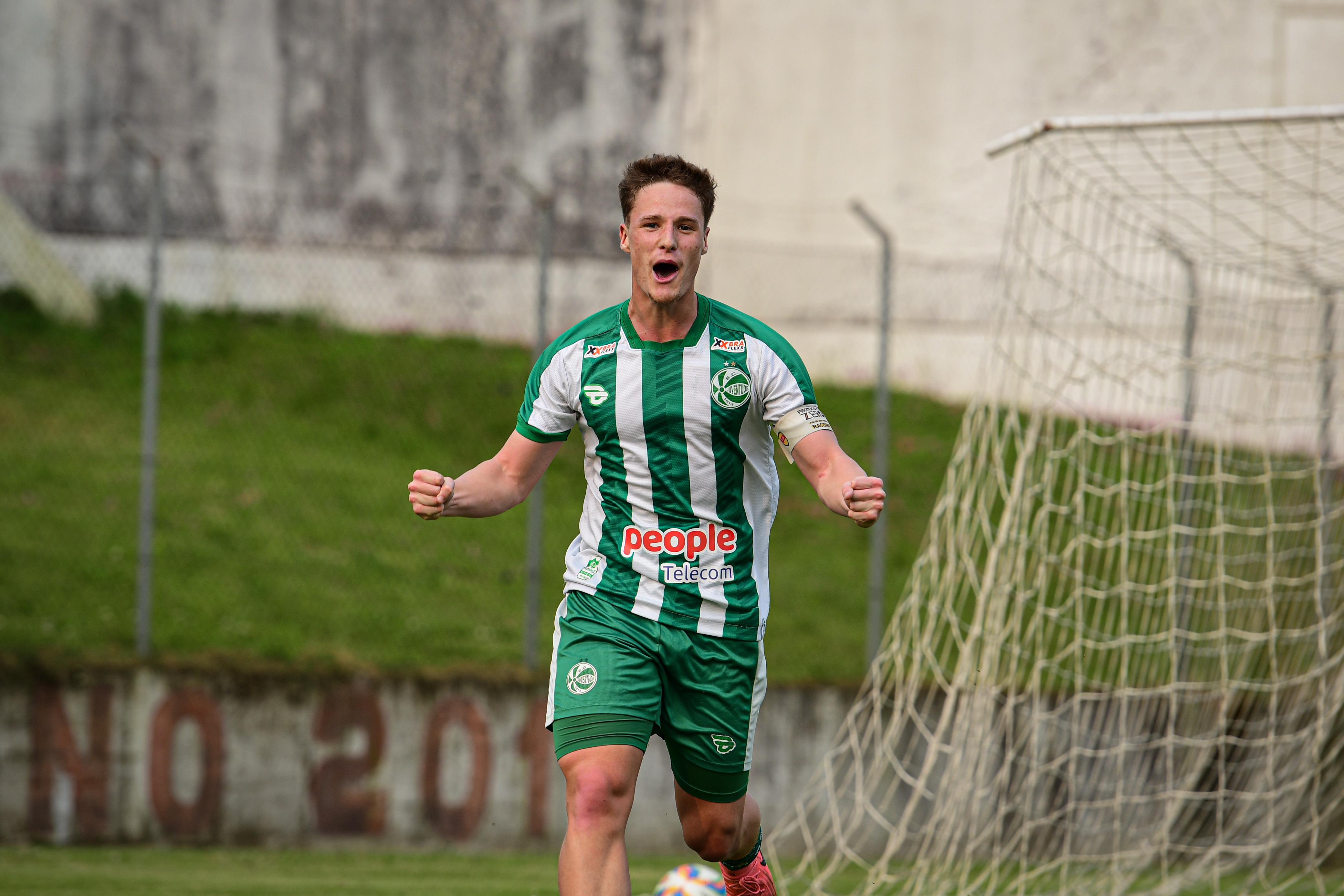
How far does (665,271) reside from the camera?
383 centimetres

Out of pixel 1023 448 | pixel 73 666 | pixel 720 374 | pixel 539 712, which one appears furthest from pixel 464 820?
pixel 720 374

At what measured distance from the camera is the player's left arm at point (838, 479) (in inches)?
138

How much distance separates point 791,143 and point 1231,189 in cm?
589

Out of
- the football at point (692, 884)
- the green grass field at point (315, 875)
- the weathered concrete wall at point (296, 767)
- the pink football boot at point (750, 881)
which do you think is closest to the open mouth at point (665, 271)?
the pink football boot at point (750, 881)

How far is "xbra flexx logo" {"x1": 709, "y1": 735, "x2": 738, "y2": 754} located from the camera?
402 centimetres

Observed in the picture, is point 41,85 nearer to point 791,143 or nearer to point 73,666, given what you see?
point 791,143

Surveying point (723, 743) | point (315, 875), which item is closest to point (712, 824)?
point (723, 743)

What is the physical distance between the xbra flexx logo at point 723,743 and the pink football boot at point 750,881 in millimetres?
564

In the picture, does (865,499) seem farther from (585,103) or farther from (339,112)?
(585,103)

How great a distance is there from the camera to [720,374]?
397 cm

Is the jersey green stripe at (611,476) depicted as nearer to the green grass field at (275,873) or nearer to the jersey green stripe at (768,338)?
the jersey green stripe at (768,338)

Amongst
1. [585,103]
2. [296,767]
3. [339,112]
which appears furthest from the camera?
[585,103]

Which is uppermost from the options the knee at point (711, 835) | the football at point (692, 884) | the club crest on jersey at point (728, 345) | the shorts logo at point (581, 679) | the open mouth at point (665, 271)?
the open mouth at point (665, 271)

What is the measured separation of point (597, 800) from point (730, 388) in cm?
119
